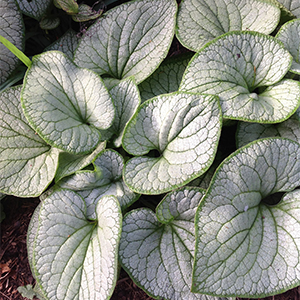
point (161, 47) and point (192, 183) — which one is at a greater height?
point (161, 47)

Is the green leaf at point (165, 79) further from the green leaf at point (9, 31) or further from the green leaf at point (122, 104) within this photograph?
the green leaf at point (9, 31)

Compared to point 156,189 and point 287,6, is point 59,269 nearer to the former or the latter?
point 156,189

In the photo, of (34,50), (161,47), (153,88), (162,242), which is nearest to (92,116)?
(153,88)

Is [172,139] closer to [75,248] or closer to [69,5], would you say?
[75,248]

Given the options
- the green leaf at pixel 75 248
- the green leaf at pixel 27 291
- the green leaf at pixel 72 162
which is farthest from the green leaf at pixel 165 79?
the green leaf at pixel 27 291

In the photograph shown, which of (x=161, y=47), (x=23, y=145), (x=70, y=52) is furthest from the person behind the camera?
(x=70, y=52)

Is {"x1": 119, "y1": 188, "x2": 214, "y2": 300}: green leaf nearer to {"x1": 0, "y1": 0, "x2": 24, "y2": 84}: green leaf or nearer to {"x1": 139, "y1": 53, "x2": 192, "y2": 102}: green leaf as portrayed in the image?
{"x1": 139, "y1": 53, "x2": 192, "y2": 102}: green leaf

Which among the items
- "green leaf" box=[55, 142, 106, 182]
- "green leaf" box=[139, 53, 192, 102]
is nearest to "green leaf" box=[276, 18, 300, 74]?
"green leaf" box=[139, 53, 192, 102]
